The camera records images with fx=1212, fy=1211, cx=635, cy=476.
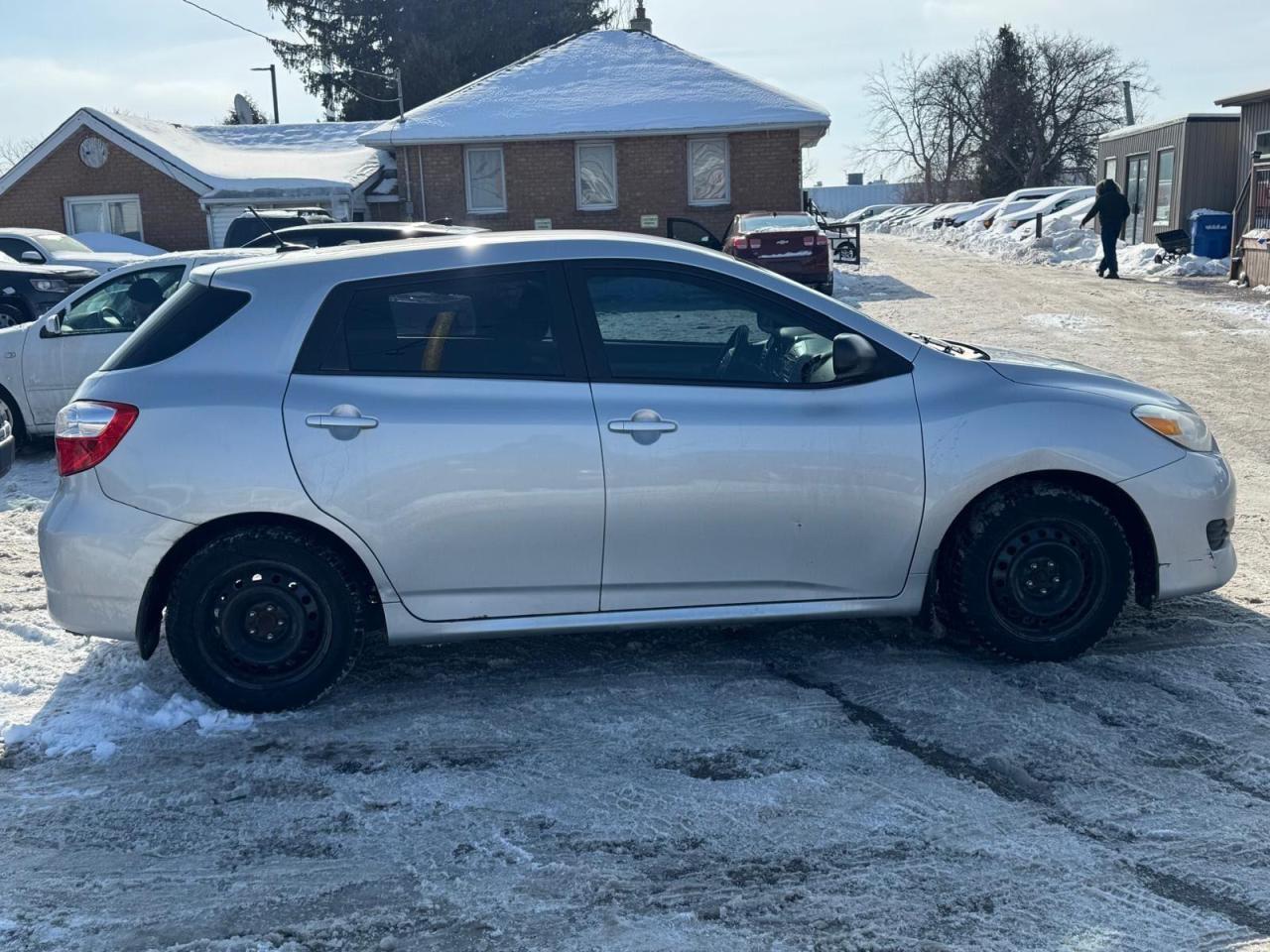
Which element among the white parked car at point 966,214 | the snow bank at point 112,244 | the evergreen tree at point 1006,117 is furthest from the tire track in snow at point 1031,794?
the evergreen tree at point 1006,117

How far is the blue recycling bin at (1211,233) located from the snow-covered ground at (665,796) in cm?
2050

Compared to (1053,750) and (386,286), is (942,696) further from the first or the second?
(386,286)

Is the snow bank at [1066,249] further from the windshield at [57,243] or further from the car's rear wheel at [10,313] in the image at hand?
the windshield at [57,243]

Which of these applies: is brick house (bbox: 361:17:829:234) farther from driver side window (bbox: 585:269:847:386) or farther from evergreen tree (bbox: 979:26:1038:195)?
evergreen tree (bbox: 979:26:1038:195)

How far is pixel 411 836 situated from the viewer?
370 centimetres

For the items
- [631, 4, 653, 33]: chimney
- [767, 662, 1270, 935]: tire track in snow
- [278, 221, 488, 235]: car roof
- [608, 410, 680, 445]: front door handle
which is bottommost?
[767, 662, 1270, 935]: tire track in snow

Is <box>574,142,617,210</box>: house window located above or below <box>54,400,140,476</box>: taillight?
above

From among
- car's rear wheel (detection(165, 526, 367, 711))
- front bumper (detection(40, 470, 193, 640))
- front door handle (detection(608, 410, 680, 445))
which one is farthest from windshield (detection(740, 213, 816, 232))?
front bumper (detection(40, 470, 193, 640))

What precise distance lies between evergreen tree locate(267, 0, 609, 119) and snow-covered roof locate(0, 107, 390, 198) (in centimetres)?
785

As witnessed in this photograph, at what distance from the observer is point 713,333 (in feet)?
16.0

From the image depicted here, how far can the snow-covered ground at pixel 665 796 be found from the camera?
323 cm

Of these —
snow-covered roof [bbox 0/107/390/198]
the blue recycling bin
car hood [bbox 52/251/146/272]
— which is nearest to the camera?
car hood [bbox 52/251/146/272]

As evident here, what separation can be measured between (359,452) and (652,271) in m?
1.34

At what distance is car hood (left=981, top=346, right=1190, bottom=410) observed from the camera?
4.92 m
